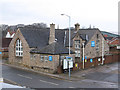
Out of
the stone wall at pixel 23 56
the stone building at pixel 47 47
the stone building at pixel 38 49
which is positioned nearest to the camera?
the stone building at pixel 38 49

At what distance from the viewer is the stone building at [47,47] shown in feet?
95.0

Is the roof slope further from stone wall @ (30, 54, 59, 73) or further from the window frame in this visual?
stone wall @ (30, 54, 59, 73)

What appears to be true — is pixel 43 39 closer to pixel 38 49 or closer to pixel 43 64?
pixel 38 49

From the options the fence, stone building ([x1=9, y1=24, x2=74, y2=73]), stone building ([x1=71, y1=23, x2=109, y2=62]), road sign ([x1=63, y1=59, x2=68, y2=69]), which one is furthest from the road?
stone building ([x1=71, y1=23, x2=109, y2=62])

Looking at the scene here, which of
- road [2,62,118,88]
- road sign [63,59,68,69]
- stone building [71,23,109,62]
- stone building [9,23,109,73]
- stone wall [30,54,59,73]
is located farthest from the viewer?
stone building [71,23,109,62]

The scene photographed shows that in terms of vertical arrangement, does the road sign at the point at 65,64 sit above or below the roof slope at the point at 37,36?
below

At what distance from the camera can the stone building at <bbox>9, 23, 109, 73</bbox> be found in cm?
2895

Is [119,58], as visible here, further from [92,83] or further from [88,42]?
[92,83]

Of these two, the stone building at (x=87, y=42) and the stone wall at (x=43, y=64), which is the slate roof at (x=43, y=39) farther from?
the stone wall at (x=43, y=64)

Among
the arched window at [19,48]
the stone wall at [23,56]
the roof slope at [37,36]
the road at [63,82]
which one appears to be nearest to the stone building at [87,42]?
the roof slope at [37,36]

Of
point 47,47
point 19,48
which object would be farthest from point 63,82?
point 19,48

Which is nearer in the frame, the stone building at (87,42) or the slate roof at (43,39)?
the slate roof at (43,39)

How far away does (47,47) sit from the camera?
3011 centimetres

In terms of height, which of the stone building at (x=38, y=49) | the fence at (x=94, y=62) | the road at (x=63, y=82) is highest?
the stone building at (x=38, y=49)
